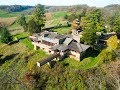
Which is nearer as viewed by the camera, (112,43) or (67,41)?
(112,43)

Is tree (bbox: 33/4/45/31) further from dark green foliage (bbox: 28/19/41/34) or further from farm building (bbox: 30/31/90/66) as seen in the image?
farm building (bbox: 30/31/90/66)

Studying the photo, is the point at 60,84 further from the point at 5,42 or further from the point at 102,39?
the point at 5,42

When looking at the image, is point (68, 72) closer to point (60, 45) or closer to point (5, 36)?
point (60, 45)

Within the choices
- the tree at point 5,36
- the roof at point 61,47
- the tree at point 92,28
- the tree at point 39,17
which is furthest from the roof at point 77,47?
the tree at point 5,36

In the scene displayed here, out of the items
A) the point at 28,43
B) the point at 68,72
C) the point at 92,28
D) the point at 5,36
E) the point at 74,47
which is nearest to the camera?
the point at 68,72

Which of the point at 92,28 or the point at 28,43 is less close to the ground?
the point at 92,28

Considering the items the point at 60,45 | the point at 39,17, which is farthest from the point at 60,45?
the point at 39,17

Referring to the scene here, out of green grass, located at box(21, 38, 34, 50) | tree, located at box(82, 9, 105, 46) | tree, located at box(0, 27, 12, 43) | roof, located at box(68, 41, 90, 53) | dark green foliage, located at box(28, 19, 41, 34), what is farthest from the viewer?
dark green foliage, located at box(28, 19, 41, 34)

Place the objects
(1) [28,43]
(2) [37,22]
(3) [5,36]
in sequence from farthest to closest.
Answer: (2) [37,22] → (3) [5,36] → (1) [28,43]

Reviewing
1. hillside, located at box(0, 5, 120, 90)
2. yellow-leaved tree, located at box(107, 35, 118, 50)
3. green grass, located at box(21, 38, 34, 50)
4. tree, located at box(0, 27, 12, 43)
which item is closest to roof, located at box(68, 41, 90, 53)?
hillside, located at box(0, 5, 120, 90)
